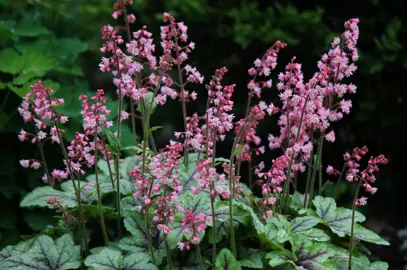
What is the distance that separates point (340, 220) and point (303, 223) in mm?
245

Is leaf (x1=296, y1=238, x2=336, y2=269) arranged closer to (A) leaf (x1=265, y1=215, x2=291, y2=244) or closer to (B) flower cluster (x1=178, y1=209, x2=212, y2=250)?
(A) leaf (x1=265, y1=215, x2=291, y2=244)

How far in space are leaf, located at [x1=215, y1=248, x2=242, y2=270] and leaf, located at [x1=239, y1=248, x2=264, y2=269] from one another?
0.07m

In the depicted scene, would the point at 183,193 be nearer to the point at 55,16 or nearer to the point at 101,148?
the point at 101,148

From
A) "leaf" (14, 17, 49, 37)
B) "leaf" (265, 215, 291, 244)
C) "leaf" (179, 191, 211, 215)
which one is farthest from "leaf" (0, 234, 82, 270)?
"leaf" (14, 17, 49, 37)

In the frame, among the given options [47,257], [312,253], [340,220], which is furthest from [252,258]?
[47,257]

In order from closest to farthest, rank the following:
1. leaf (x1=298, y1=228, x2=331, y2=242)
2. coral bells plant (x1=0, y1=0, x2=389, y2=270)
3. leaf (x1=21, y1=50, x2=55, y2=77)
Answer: coral bells plant (x1=0, y1=0, x2=389, y2=270) → leaf (x1=298, y1=228, x2=331, y2=242) → leaf (x1=21, y1=50, x2=55, y2=77)

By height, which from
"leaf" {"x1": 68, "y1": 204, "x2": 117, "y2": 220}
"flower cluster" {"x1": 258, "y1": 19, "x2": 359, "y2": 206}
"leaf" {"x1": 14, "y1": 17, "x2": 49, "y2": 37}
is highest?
"leaf" {"x1": 14, "y1": 17, "x2": 49, "y2": 37}

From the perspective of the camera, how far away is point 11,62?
3.54 m

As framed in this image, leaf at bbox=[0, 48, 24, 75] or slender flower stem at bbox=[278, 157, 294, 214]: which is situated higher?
leaf at bbox=[0, 48, 24, 75]

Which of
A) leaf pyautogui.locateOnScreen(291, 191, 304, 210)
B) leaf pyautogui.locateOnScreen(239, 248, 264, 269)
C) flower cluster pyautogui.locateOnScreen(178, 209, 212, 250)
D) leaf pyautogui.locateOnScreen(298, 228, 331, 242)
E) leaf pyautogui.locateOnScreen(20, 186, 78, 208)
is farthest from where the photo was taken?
leaf pyautogui.locateOnScreen(291, 191, 304, 210)

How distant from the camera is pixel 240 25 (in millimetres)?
4301

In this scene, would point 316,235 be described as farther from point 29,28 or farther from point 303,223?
point 29,28

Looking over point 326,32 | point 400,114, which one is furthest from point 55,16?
point 400,114

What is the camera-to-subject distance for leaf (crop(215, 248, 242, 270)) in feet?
6.68
